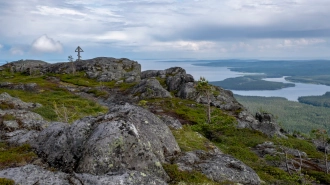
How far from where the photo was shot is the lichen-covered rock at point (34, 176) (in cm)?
1156

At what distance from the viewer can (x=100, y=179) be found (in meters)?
11.9

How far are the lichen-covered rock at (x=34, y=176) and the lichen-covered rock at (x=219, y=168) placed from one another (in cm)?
669

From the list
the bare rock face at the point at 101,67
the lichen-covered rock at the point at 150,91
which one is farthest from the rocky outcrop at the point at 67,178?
the bare rock face at the point at 101,67

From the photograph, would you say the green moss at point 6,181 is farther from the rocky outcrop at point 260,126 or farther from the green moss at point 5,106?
the rocky outcrop at point 260,126

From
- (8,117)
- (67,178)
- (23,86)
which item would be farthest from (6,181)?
(23,86)

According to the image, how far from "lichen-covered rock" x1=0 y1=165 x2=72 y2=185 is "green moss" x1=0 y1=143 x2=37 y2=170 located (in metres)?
1.83

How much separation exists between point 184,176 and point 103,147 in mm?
4654

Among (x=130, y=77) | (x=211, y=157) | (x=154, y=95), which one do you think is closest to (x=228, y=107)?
(x=154, y=95)

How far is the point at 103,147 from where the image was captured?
13344 millimetres

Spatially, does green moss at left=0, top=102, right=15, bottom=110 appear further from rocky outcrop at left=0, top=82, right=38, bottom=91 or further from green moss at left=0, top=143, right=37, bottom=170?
rocky outcrop at left=0, top=82, right=38, bottom=91

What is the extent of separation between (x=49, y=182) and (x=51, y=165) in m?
2.80

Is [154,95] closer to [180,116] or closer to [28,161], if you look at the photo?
[180,116]

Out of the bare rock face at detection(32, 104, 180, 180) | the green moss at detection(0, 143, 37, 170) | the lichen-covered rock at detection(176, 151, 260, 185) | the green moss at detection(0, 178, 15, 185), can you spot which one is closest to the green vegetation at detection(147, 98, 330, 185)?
the lichen-covered rock at detection(176, 151, 260, 185)

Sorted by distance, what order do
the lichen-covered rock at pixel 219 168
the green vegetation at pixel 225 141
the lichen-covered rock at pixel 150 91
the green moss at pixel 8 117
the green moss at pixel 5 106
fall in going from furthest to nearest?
the lichen-covered rock at pixel 150 91
the green moss at pixel 5 106
the green moss at pixel 8 117
the green vegetation at pixel 225 141
the lichen-covered rock at pixel 219 168
